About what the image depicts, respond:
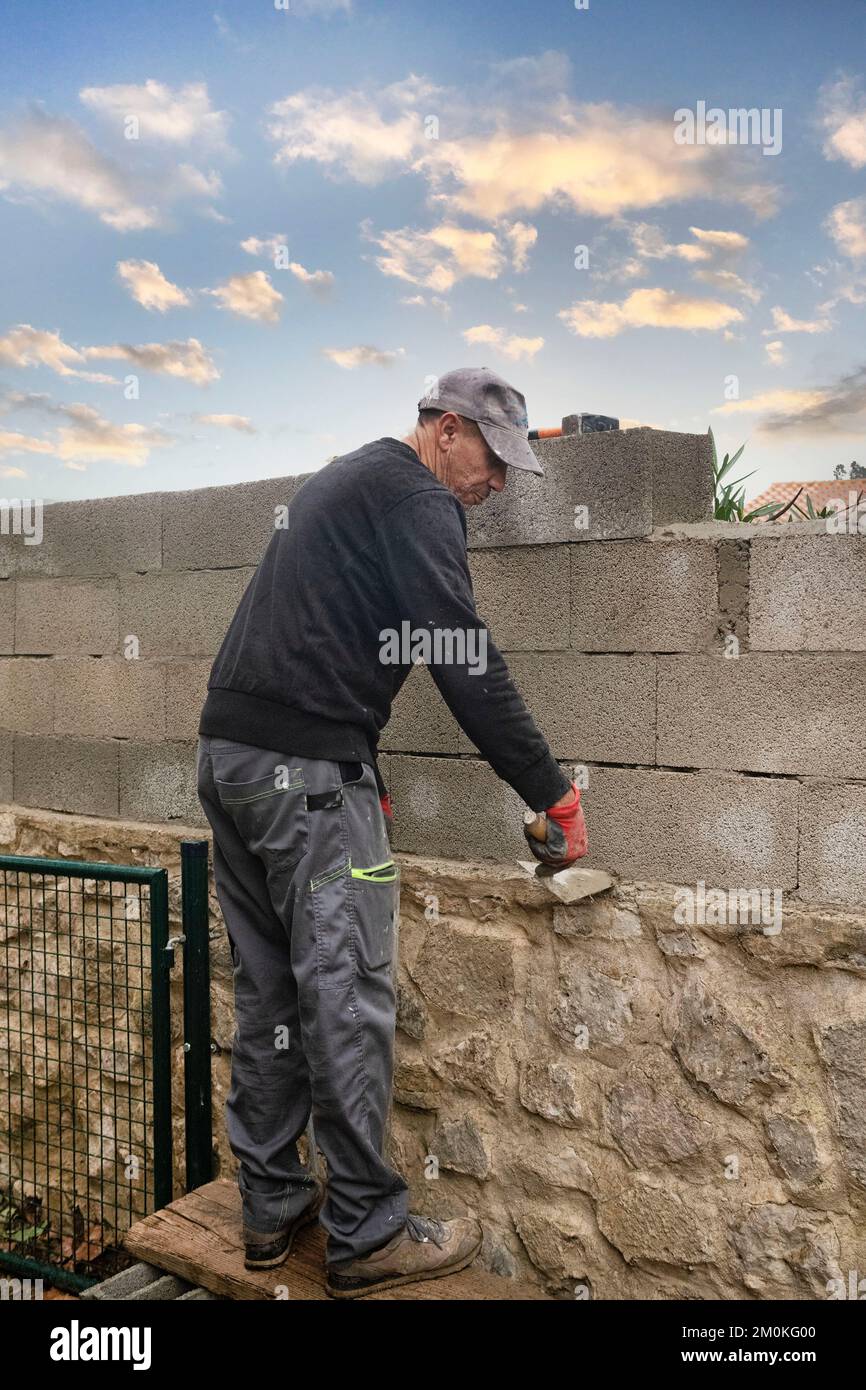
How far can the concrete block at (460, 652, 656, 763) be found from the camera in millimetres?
2898

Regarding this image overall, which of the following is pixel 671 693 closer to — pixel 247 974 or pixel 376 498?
pixel 376 498

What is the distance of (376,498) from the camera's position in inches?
99.0

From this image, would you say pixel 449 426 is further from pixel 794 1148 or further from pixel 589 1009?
pixel 794 1148

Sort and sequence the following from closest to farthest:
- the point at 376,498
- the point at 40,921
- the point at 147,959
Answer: the point at 376,498 < the point at 147,959 < the point at 40,921

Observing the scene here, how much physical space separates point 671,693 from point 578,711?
0.27m

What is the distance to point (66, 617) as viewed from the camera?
4.23 metres

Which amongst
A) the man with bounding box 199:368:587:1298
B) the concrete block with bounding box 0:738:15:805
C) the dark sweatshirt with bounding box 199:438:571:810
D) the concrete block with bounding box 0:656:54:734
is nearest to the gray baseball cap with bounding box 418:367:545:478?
the man with bounding box 199:368:587:1298

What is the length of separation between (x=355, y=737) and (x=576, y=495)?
3.12 ft

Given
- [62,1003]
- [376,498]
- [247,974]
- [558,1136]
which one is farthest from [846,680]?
[62,1003]

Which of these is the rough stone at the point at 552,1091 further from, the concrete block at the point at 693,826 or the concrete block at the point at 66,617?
the concrete block at the point at 66,617

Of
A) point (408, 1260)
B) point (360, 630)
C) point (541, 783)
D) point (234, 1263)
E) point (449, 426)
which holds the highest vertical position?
point (449, 426)

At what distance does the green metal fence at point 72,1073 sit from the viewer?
3.83m

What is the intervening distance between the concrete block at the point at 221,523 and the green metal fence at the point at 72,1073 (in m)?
1.17

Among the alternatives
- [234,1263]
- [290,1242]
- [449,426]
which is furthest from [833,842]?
[234,1263]
